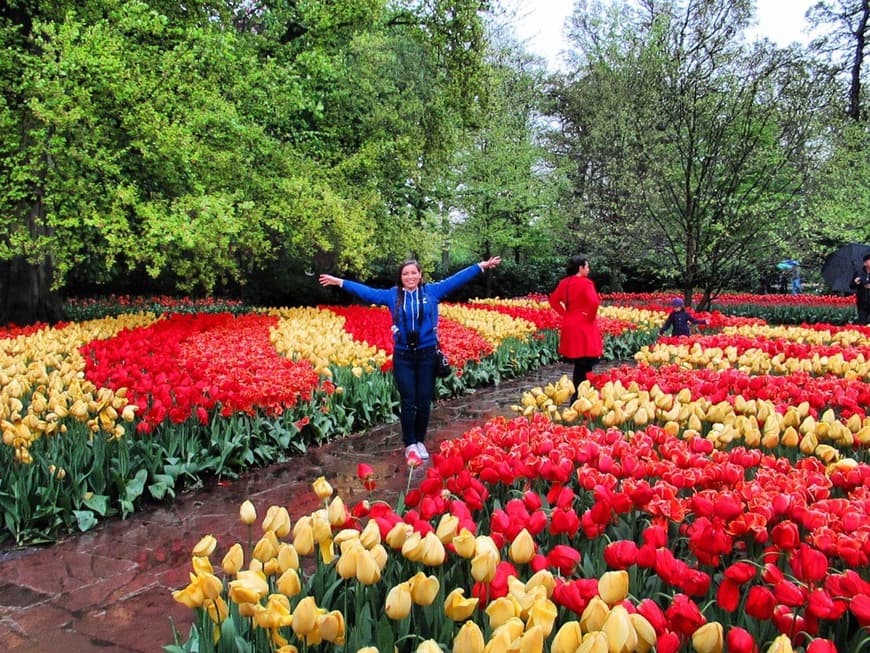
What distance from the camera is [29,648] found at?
2652 mm

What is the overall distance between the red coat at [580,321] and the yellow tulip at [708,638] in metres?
5.79

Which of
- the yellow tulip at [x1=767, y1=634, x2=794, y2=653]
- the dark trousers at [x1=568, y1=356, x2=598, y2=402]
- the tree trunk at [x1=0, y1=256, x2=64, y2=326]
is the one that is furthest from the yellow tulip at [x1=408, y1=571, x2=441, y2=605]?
the tree trunk at [x1=0, y1=256, x2=64, y2=326]

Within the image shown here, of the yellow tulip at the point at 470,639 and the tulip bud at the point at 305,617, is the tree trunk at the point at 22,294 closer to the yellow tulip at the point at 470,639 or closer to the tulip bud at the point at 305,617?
the tulip bud at the point at 305,617

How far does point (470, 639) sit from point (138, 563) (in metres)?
2.65

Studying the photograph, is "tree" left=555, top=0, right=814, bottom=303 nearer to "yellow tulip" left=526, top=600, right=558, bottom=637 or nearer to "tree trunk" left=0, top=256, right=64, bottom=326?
"tree trunk" left=0, top=256, right=64, bottom=326

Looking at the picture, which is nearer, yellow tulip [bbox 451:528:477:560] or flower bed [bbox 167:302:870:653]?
flower bed [bbox 167:302:870:653]

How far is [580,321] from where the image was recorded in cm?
730

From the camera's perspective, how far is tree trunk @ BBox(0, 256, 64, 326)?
11016 millimetres

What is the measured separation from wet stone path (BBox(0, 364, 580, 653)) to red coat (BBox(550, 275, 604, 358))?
2.55m

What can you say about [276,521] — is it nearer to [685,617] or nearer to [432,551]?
[432,551]

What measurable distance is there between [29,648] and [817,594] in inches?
108

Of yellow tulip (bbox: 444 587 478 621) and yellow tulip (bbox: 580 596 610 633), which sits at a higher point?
yellow tulip (bbox: 580 596 610 633)

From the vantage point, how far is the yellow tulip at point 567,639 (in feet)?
4.66

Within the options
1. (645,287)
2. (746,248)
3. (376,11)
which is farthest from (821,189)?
(645,287)
